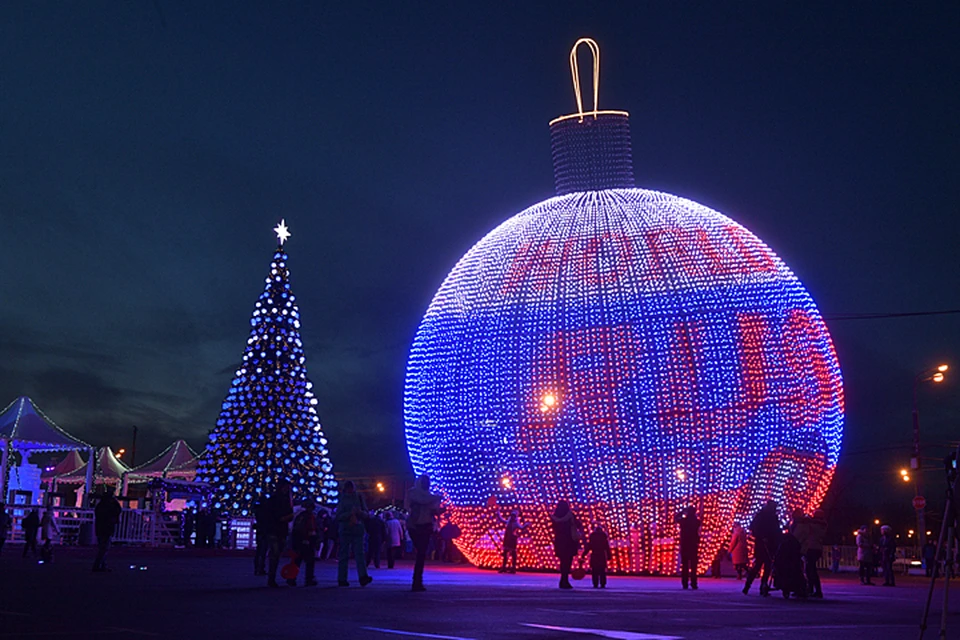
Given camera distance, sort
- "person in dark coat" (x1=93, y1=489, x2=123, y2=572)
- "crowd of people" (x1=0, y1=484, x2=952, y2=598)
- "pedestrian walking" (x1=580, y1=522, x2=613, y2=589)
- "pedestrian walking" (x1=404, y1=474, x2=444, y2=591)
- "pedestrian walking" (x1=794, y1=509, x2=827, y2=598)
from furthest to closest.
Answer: "person in dark coat" (x1=93, y1=489, x2=123, y2=572) < "pedestrian walking" (x1=580, y1=522, x2=613, y2=589) < "pedestrian walking" (x1=794, y1=509, x2=827, y2=598) < "crowd of people" (x1=0, y1=484, x2=952, y2=598) < "pedestrian walking" (x1=404, y1=474, x2=444, y2=591)

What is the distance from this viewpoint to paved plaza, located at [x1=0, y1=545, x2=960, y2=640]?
8180mm

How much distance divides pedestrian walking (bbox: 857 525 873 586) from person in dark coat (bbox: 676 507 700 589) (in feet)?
25.7

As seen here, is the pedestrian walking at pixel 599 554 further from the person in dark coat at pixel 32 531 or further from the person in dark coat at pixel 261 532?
the person in dark coat at pixel 32 531

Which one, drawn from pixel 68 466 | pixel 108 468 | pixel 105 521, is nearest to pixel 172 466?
pixel 108 468

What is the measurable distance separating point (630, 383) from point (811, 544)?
4126 millimetres

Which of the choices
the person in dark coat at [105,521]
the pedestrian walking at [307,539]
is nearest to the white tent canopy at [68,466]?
the person in dark coat at [105,521]

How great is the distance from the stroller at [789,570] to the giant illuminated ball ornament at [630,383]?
3736 millimetres

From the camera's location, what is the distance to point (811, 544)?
16.6 metres

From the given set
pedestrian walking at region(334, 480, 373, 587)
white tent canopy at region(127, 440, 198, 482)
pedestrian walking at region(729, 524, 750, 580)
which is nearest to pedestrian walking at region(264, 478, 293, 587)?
pedestrian walking at region(334, 480, 373, 587)

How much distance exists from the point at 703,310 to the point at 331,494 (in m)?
21.7

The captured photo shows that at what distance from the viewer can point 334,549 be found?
32062mm

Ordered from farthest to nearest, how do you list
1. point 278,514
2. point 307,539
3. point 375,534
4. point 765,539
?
1. point 375,534
2. point 765,539
3. point 307,539
4. point 278,514

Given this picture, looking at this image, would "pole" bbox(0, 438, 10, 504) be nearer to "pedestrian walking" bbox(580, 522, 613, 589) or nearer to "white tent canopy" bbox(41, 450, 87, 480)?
"white tent canopy" bbox(41, 450, 87, 480)

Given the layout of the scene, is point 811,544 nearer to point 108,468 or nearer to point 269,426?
point 269,426
